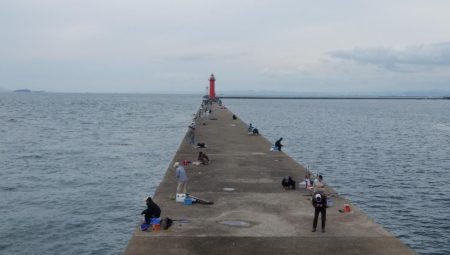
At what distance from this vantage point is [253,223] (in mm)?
16500

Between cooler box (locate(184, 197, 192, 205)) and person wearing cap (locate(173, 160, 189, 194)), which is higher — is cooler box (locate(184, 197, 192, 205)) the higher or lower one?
the lower one

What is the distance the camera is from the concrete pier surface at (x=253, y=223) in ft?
46.3

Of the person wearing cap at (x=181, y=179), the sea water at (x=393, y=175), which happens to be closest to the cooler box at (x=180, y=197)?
the person wearing cap at (x=181, y=179)

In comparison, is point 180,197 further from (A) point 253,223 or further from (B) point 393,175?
(B) point 393,175

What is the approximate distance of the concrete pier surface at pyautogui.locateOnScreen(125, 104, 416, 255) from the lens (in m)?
14.1

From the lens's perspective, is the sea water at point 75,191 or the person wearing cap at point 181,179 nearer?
the person wearing cap at point 181,179

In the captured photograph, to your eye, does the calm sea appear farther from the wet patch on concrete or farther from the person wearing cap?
the wet patch on concrete

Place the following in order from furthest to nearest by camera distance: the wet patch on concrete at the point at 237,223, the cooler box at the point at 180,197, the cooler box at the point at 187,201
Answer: the cooler box at the point at 180,197 → the cooler box at the point at 187,201 → the wet patch on concrete at the point at 237,223

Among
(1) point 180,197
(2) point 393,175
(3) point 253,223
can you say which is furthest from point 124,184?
(2) point 393,175

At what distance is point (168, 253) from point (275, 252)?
112 inches

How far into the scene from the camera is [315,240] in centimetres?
1478

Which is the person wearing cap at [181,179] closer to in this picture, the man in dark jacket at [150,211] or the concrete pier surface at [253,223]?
the concrete pier surface at [253,223]

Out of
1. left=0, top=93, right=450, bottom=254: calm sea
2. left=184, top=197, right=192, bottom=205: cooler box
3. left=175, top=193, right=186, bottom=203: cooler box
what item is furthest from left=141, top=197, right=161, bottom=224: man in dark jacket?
left=0, top=93, right=450, bottom=254: calm sea

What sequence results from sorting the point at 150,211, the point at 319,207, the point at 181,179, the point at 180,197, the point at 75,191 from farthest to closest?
1. the point at 75,191
2. the point at 181,179
3. the point at 180,197
4. the point at 150,211
5. the point at 319,207
